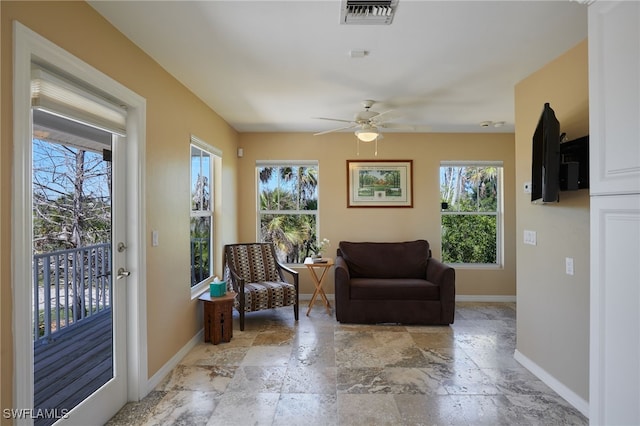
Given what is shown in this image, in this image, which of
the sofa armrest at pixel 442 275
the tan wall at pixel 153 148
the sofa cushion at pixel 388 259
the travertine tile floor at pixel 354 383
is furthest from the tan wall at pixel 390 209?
the travertine tile floor at pixel 354 383

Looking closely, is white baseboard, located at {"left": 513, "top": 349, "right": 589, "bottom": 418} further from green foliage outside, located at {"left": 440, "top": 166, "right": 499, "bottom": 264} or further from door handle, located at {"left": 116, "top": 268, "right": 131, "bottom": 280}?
door handle, located at {"left": 116, "top": 268, "right": 131, "bottom": 280}

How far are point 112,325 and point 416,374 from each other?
7.67ft

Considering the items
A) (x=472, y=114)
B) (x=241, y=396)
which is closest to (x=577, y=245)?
(x=472, y=114)

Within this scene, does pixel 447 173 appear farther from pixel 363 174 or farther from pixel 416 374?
pixel 416 374

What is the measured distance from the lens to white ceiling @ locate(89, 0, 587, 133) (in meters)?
1.79

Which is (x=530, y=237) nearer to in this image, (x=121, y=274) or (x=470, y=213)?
(x=470, y=213)

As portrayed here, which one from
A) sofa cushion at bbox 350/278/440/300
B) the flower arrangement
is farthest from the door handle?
the flower arrangement

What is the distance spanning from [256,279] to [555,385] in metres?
3.22

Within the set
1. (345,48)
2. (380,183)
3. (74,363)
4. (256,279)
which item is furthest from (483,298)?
(74,363)

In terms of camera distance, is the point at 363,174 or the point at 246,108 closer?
the point at 246,108

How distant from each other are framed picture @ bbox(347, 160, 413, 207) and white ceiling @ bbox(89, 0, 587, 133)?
1.33m

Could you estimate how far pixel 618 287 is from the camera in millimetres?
1178

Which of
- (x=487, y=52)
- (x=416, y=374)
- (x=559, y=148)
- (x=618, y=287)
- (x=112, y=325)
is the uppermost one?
(x=487, y=52)

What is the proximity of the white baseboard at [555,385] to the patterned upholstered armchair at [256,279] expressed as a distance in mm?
2376
